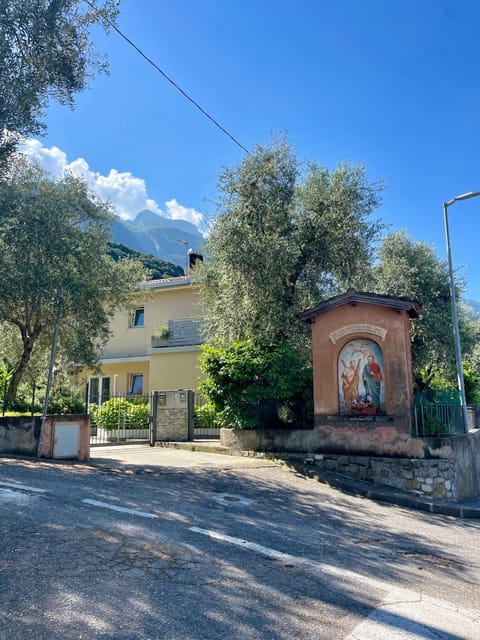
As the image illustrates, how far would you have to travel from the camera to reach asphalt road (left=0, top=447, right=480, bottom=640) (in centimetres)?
404

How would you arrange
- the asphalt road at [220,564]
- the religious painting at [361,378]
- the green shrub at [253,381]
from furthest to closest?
the green shrub at [253,381] < the religious painting at [361,378] < the asphalt road at [220,564]

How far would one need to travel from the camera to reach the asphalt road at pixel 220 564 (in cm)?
404

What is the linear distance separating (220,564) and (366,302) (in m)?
7.73

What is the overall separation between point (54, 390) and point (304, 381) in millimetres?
7751

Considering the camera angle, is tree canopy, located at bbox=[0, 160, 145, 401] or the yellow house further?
the yellow house

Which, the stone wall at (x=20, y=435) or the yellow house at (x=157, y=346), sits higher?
the yellow house at (x=157, y=346)

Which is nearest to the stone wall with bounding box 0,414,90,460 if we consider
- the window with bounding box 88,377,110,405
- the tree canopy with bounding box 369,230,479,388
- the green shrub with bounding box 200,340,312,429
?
the green shrub with bounding box 200,340,312,429

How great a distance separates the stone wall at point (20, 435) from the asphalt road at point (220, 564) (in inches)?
101

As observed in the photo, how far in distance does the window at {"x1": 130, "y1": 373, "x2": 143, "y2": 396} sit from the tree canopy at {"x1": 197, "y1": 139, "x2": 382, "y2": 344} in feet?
39.2

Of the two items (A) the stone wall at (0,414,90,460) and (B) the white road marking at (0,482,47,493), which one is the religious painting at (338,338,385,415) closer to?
(B) the white road marking at (0,482,47,493)

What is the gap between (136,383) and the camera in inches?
1029

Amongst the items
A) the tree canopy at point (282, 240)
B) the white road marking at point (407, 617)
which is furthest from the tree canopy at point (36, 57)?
the white road marking at point (407, 617)

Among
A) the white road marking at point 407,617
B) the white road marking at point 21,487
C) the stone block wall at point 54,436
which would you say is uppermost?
the stone block wall at point 54,436

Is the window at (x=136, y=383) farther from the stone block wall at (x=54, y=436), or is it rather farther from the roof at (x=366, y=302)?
the roof at (x=366, y=302)
